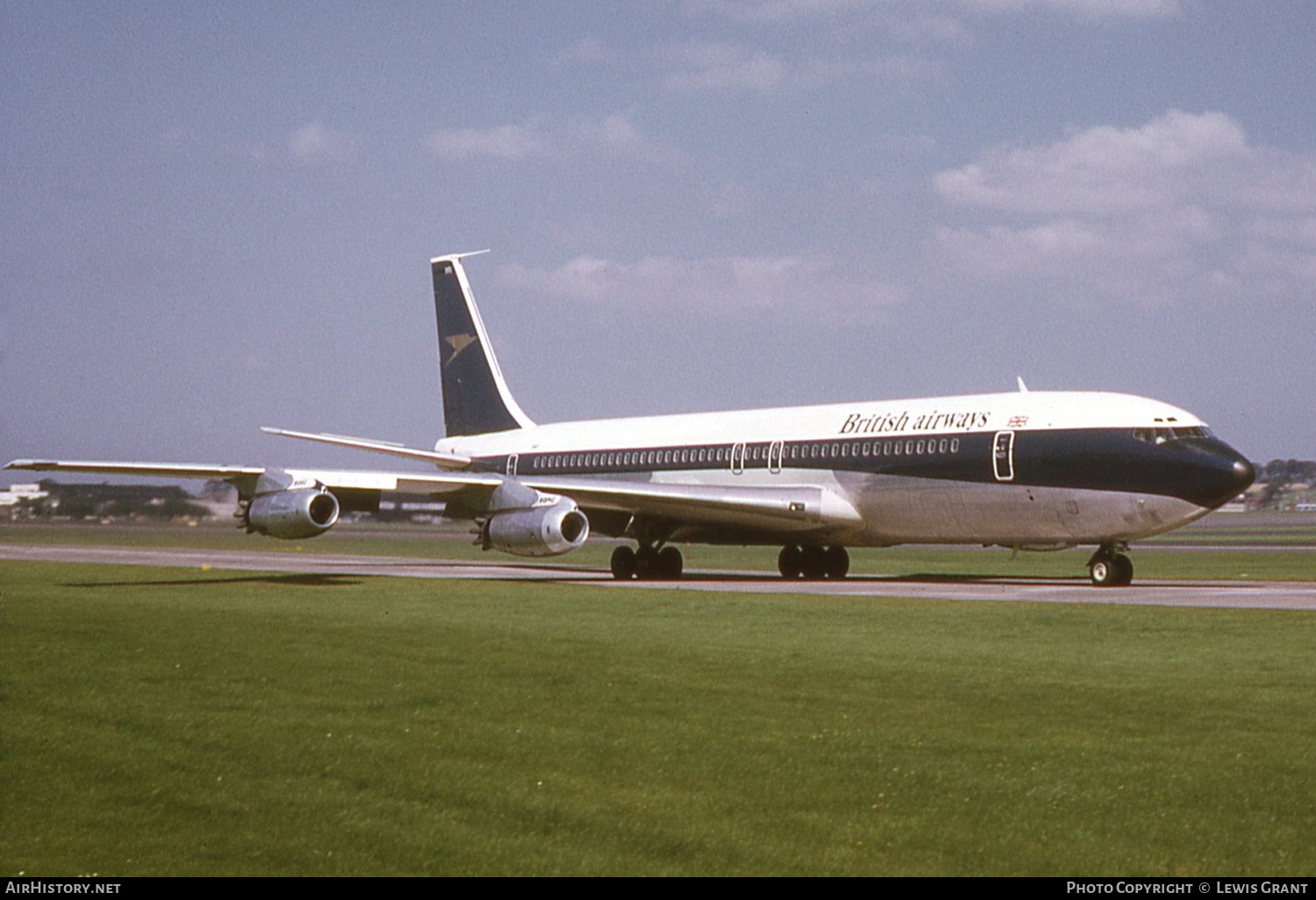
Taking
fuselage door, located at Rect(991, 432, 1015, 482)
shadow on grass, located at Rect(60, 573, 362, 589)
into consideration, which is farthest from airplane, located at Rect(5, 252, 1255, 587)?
shadow on grass, located at Rect(60, 573, 362, 589)

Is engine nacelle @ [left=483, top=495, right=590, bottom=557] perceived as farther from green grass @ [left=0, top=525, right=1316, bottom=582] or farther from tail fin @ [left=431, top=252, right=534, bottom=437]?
tail fin @ [left=431, top=252, right=534, bottom=437]

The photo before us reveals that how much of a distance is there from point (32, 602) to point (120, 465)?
1097 cm

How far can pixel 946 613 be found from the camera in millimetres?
21234

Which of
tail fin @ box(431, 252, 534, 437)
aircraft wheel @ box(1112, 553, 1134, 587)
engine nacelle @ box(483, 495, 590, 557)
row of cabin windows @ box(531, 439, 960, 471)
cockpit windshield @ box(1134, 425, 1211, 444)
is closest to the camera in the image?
cockpit windshield @ box(1134, 425, 1211, 444)

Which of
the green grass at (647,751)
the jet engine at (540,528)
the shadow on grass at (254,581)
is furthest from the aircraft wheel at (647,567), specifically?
the green grass at (647,751)

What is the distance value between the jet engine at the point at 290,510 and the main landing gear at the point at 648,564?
8.40 meters

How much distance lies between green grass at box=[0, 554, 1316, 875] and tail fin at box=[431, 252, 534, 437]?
2804 centimetres

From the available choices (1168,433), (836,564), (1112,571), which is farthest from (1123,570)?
(836,564)

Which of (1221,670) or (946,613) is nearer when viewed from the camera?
(1221,670)

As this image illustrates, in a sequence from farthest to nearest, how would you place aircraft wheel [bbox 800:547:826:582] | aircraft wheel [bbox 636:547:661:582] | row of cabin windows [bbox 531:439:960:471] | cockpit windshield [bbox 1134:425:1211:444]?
aircraft wheel [bbox 636:547:661:582] < aircraft wheel [bbox 800:547:826:582] < row of cabin windows [bbox 531:439:960:471] < cockpit windshield [bbox 1134:425:1211:444]

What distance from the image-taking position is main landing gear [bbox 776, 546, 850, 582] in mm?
37000

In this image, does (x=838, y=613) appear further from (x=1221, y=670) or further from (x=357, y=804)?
(x=357, y=804)

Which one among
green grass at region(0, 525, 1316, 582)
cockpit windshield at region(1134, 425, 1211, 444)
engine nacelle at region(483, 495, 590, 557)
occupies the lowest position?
green grass at region(0, 525, 1316, 582)
